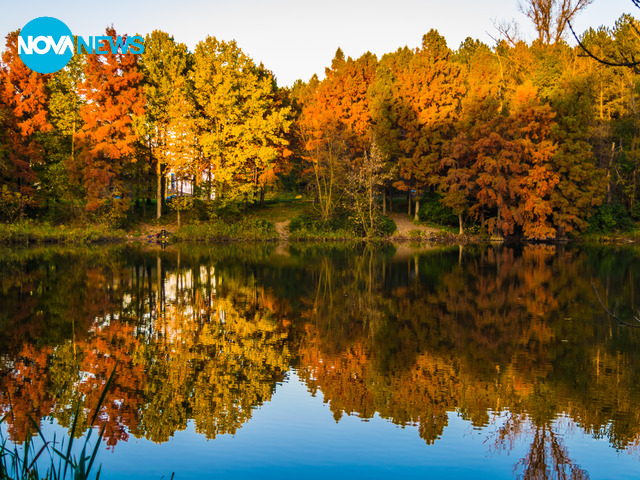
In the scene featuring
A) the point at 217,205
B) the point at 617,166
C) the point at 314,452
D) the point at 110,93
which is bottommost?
the point at 314,452

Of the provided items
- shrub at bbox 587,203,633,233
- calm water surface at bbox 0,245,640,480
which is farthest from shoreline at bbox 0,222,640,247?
calm water surface at bbox 0,245,640,480

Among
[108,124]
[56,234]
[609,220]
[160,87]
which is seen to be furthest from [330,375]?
[609,220]

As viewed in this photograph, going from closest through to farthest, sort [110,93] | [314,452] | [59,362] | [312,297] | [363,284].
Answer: [314,452]
[59,362]
[312,297]
[363,284]
[110,93]

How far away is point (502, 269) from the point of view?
26.0 m

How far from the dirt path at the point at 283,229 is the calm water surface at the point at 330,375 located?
72.7 ft

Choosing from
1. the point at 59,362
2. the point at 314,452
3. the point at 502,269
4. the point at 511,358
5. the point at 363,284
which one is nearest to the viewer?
the point at 314,452

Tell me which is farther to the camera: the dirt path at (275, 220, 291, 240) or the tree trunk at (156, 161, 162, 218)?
the tree trunk at (156, 161, 162, 218)

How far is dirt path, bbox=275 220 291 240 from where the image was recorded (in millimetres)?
43312

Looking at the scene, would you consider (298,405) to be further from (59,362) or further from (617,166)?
(617,166)

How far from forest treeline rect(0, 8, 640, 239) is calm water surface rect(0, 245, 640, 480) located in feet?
70.6

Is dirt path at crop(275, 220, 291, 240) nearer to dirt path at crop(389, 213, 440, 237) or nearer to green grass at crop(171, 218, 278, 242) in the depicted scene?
green grass at crop(171, 218, 278, 242)

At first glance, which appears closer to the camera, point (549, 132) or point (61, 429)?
point (61, 429)

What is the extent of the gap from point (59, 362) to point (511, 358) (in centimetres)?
827

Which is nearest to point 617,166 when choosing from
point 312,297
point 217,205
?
point 217,205
